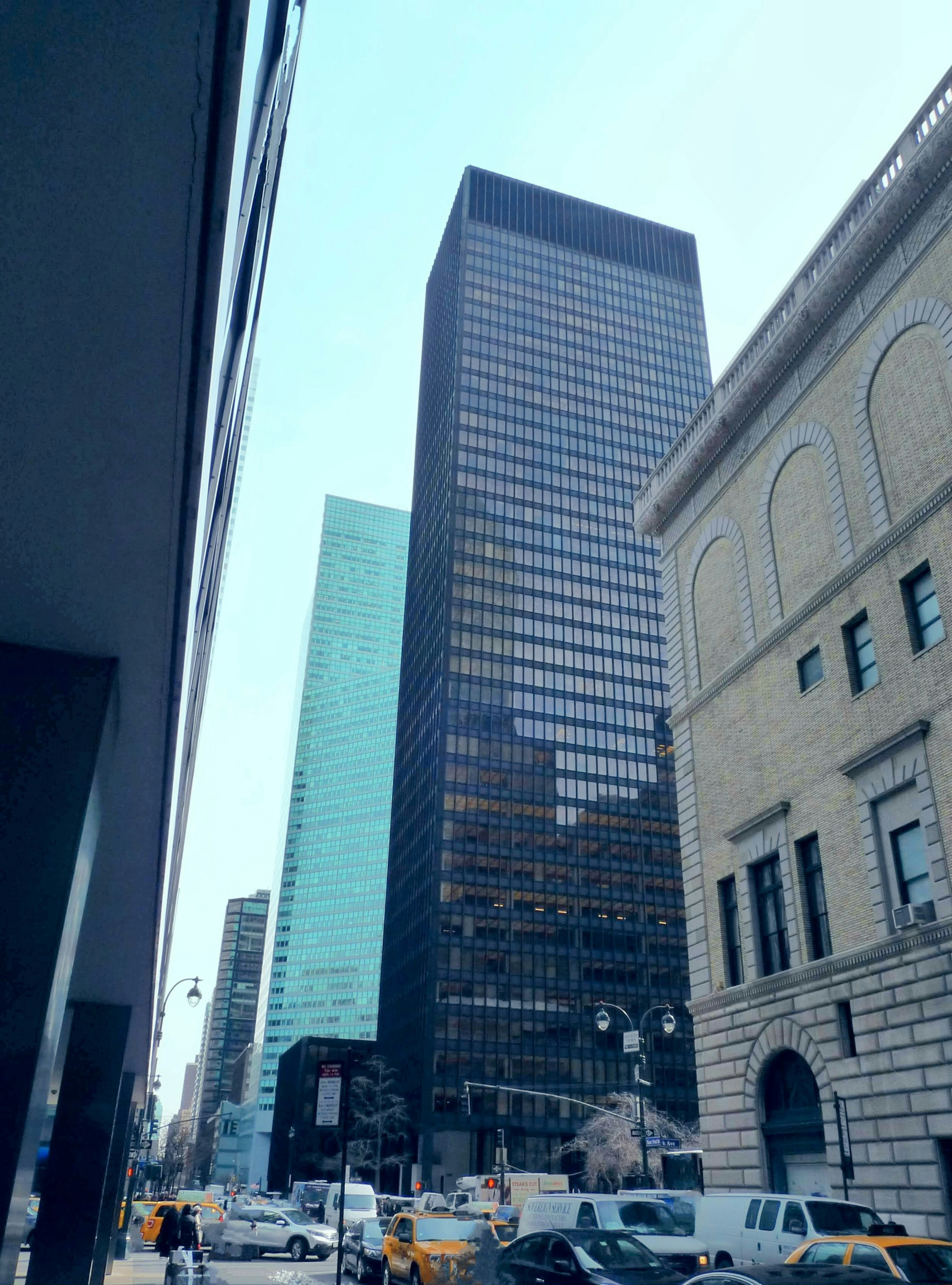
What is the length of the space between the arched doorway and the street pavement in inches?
458

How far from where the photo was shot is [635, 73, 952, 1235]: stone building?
21.5m

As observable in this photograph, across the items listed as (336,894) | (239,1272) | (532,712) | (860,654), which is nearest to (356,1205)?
(239,1272)

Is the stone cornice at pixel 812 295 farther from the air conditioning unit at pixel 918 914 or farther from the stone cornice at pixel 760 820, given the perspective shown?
the air conditioning unit at pixel 918 914

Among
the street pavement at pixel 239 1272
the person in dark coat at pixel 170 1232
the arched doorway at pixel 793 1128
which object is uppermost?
the arched doorway at pixel 793 1128

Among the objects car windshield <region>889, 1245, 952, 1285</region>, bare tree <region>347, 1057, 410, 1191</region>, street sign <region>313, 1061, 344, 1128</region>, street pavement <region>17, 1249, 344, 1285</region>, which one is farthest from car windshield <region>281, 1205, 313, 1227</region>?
bare tree <region>347, 1057, 410, 1191</region>

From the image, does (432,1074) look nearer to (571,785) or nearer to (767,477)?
(571,785)

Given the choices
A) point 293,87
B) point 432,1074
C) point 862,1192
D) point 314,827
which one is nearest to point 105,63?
point 293,87

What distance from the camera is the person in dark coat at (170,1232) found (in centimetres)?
2488

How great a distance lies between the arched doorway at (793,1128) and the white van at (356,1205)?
21.1 m

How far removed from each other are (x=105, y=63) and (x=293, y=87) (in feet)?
11.2

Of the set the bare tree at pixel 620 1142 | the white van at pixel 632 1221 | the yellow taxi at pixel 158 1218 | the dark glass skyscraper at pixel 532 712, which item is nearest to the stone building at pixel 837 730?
the white van at pixel 632 1221

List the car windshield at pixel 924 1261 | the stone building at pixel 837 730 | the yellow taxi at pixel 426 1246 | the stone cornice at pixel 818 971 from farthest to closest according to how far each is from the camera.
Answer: the stone building at pixel 837 730 → the stone cornice at pixel 818 971 → the yellow taxi at pixel 426 1246 → the car windshield at pixel 924 1261

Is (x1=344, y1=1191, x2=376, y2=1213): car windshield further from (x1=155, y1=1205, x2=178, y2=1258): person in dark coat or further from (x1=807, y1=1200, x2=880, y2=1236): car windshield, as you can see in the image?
(x1=807, y1=1200, x2=880, y2=1236): car windshield

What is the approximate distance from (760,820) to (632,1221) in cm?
1168
